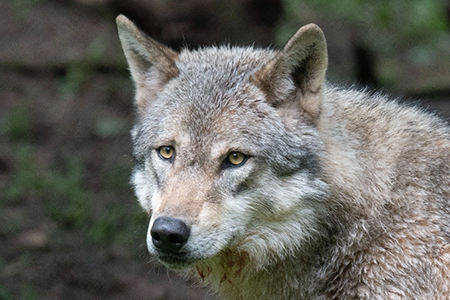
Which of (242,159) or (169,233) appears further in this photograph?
(242,159)

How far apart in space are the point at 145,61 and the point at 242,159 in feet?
4.51

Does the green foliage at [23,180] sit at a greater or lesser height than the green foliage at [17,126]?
lesser

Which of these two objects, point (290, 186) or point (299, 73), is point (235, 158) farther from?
point (299, 73)

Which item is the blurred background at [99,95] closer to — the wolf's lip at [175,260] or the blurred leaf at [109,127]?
the blurred leaf at [109,127]

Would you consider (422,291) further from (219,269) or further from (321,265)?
(219,269)

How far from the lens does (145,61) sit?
18.7 ft

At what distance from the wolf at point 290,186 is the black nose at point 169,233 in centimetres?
2

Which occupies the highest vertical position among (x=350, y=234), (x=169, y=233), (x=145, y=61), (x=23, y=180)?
(x=145, y=61)

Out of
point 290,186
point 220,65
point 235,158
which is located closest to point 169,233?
point 235,158

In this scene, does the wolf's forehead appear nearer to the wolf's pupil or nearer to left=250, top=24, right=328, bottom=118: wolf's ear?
left=250, top=24, right=328, bottom=118: wolf's ear

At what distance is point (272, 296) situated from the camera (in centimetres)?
533

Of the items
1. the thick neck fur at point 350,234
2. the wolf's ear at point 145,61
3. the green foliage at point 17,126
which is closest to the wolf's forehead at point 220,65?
the wolf's ear at point 145,61

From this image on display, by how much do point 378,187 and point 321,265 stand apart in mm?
742

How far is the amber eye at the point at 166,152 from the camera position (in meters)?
5.12
